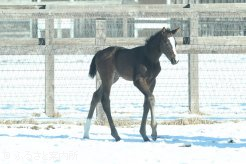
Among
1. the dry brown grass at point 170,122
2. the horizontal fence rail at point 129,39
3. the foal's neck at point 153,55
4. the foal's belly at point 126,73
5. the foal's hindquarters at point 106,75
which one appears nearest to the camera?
the foal's neck at point 153,55

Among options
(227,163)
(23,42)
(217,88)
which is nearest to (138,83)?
(227,163)

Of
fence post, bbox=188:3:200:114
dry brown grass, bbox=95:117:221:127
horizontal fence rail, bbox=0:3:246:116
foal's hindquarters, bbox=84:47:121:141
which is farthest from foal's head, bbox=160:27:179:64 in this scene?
fence post, bbox=188:3:200:114

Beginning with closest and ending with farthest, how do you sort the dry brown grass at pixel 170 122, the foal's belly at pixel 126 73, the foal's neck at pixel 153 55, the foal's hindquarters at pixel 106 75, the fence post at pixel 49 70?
the foal's neck at pixel 153 55 → the foal's belly at pixel 126 73 → the foal's hindquarters at pixel 106 75 → the dry brown grass at pixel 170 122 → the fence post at pixel 49 70

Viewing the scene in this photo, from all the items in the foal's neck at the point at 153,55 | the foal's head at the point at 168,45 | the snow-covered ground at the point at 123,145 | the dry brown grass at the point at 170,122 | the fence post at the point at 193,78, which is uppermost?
the foal's head at the point at 168,45

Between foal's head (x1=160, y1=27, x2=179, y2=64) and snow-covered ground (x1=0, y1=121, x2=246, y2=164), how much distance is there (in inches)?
43.7

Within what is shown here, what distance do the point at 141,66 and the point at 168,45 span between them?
1.50 feet

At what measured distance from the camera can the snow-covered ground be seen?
620 centimetres

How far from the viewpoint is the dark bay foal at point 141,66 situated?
24.9 feet

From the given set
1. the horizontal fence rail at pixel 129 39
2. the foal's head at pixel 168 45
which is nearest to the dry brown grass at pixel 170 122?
the horizontal fence rail at pixel 129 39

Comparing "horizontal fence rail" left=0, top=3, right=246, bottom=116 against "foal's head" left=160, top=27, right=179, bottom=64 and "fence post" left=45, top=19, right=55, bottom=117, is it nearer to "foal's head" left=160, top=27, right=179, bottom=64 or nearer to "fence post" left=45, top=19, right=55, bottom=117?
"fence post" left=45, top=19, right=55, bottom=117

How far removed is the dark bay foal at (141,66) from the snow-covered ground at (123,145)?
0.42m

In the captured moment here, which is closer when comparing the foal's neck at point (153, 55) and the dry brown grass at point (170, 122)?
the foal's neck at point (153, 55)

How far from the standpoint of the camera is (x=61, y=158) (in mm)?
6219

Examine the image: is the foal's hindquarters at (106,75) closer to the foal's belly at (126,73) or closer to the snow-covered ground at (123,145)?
the foal's belly at (126,73)
